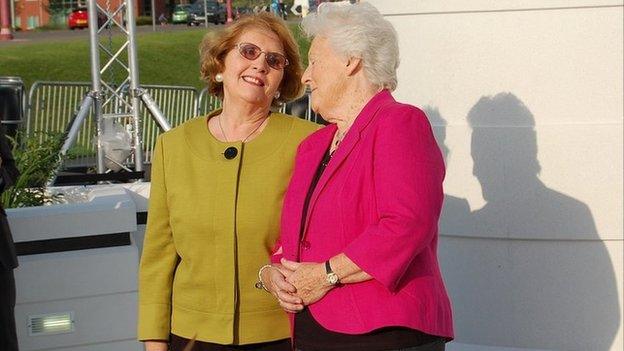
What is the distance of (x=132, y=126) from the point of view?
36.6 ft

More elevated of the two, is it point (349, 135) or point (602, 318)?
point (349, 135)

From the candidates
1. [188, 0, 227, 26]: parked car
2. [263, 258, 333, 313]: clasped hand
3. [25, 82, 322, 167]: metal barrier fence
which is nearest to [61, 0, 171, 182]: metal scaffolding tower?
[25, 82, 322, 167]: metal barrier fence

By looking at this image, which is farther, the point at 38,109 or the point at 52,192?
the point at 38,109

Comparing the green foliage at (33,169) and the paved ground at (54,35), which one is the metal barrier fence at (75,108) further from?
the paved ground at (54,35)

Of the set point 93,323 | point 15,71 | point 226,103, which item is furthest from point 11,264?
point 15,71

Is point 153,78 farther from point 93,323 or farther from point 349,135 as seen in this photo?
point 349,135

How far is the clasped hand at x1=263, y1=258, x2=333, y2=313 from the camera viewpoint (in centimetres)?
315

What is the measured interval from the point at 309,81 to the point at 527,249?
1.41m

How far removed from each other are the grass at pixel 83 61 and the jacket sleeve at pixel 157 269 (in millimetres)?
25029

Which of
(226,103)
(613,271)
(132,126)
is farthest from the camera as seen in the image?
(132,126)

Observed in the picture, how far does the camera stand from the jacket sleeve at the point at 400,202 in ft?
9.77

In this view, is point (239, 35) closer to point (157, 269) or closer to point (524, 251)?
point (157, 269)

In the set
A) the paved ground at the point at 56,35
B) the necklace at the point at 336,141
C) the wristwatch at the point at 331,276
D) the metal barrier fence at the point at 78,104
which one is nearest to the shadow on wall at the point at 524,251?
the necklace at the point at 336,141

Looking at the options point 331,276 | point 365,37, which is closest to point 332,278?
point 331,276
